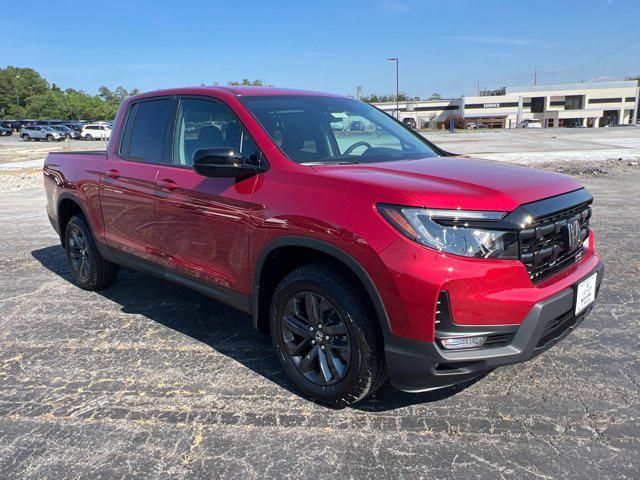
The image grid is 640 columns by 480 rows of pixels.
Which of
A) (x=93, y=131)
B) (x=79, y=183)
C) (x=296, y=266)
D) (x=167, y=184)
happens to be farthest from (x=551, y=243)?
(x=93, y=131)

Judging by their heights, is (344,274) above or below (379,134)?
below

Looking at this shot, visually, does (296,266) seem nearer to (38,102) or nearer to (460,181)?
(460,181)

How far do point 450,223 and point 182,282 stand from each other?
2.21 metres

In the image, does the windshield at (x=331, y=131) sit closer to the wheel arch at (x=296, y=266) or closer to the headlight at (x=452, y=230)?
the wheel arch at (x=296, y=266)

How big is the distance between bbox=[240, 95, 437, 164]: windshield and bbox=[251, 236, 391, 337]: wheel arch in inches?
21.9

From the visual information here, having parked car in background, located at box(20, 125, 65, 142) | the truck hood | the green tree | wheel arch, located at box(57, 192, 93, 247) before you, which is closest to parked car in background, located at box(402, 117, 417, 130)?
the truck hood

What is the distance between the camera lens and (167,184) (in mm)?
3801

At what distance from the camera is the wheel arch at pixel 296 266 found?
2.60 metres

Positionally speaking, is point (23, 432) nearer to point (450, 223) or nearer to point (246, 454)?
point (246, 454)

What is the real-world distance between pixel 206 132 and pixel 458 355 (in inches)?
92.7

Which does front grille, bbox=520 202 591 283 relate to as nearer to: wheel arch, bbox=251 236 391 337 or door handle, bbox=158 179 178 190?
wheel arch, bbox=251 236 391 337

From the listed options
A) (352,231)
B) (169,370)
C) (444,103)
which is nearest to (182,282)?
(169,370)

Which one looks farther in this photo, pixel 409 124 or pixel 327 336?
pixel 409 124

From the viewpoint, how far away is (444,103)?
4075 inches
